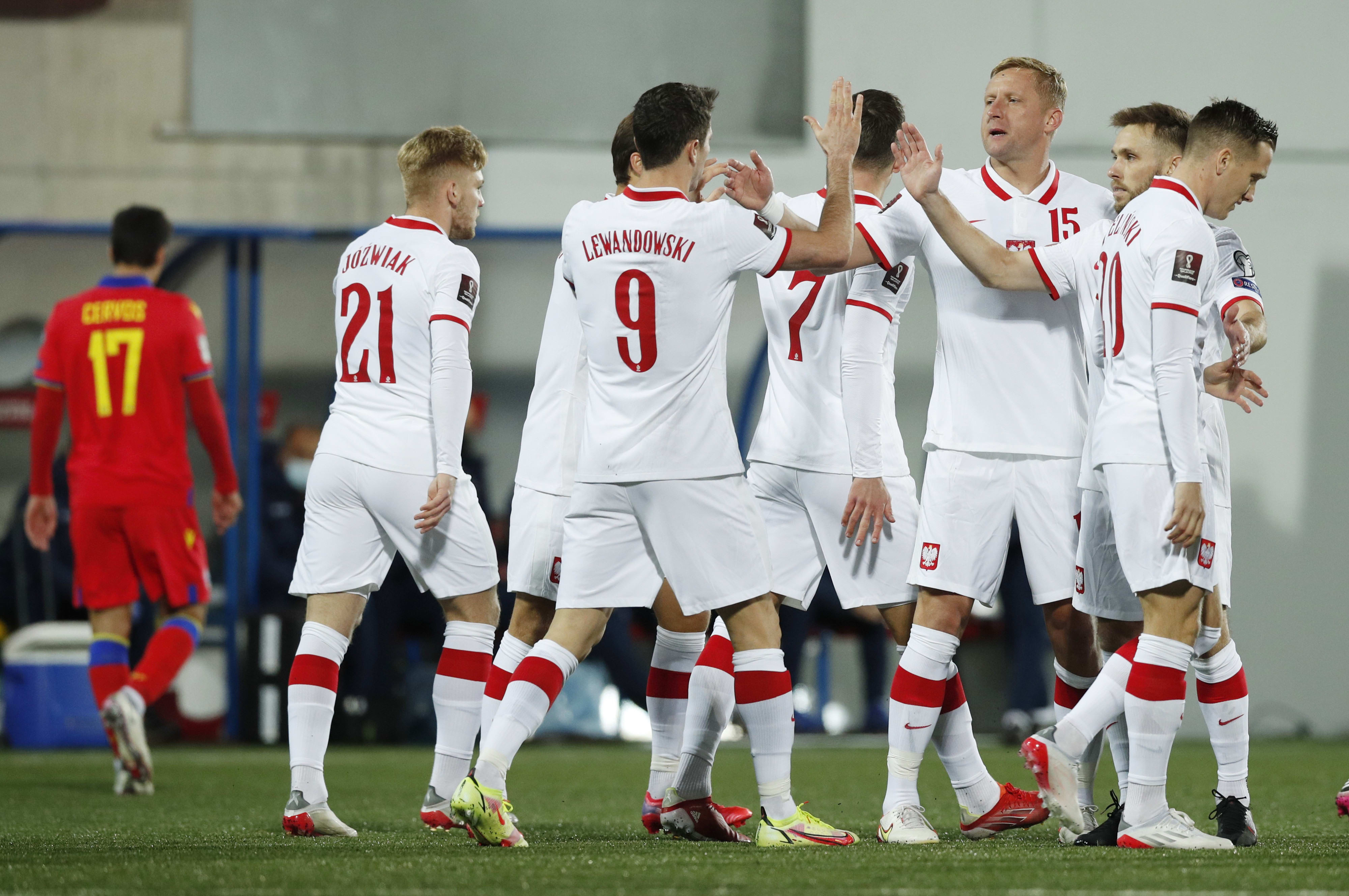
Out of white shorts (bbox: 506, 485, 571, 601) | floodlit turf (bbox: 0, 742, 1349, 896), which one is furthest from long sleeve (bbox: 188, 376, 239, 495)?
white shorts (bbox: 506, 485, 571, 601)

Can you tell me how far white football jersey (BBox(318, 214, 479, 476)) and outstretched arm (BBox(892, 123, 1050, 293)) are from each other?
4.20 ft

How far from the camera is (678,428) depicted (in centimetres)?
415

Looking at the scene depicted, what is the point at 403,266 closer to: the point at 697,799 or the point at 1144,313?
the point at 697,799

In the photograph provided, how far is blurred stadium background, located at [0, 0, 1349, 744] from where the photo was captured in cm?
1127

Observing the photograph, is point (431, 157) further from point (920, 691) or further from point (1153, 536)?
point (1153, 536)

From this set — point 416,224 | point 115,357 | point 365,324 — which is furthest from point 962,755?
point 115,357

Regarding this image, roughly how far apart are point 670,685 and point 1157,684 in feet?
4.82

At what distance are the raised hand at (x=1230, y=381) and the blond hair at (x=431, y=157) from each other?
7.10 ft

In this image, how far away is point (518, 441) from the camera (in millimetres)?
12312

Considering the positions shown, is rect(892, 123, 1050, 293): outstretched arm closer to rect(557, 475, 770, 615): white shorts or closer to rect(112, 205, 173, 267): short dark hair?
rect(557, 475, 770, 615): white shorts

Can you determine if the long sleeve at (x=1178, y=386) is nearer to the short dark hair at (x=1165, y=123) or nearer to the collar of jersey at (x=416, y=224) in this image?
the short dark hair at (x=1165, y=123)

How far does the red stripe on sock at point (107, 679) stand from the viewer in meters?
6.63

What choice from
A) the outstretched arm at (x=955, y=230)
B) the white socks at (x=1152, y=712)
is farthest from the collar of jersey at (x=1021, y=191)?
the white socks at (x=1152, y=712)

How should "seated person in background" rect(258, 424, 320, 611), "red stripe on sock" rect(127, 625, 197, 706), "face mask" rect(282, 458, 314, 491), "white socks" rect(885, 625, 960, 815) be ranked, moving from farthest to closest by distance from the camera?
"face mask" rect(282, 458, 314, 491)
"seated person in background" rect(258, 424, 320, 611)
"red stripe on sock" rect(127, 625, 197, 706)
"white socks" rect(885, 625, 960, 815)
